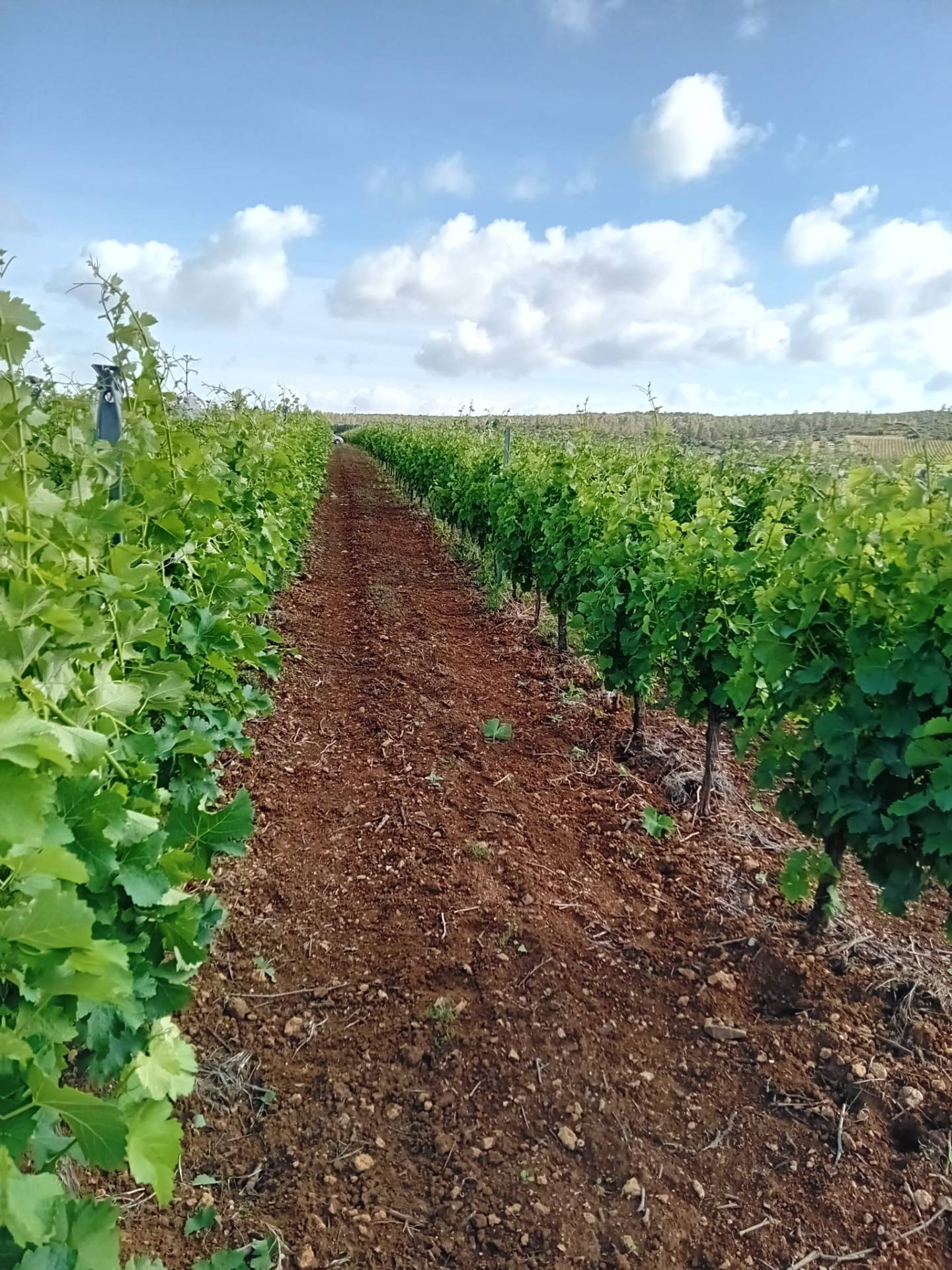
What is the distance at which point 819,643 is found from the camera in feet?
10.1

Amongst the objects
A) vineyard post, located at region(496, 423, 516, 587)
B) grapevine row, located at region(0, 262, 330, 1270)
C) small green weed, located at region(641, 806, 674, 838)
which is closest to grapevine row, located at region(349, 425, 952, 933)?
small green weed, located at region(641, 806, 674, 838)

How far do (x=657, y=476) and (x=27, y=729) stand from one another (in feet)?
17.8

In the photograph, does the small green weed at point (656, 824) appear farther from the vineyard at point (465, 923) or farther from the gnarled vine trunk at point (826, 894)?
the gnarled vine trunk at point (826, 894)

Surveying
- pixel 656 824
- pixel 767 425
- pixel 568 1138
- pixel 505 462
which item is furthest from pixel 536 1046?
pixel 767 425

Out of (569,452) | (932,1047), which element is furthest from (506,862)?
(569,452)

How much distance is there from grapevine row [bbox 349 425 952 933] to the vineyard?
0.02 meters

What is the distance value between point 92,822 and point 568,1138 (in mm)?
1961

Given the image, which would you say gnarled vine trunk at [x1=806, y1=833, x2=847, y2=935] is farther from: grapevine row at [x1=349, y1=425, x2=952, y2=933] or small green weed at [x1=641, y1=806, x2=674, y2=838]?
small green weed at [x1=641, y1=806, x2=674, y2=838]

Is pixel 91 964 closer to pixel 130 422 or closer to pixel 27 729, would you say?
pixel 27 729

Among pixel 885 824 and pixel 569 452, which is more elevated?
pixel 569 452

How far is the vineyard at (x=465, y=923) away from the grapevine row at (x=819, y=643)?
0.02 m

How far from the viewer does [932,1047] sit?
303 cm

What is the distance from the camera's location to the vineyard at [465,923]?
167 cm

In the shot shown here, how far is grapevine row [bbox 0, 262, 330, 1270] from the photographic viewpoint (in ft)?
4.11
